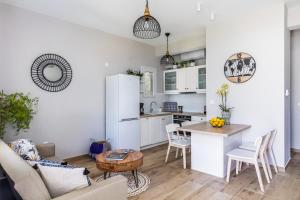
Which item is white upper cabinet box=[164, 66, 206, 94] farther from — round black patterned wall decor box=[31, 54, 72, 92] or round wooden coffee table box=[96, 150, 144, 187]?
round wooden coffee table box=[96, 150, 144, 187]

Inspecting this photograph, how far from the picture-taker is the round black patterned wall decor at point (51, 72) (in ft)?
11.6

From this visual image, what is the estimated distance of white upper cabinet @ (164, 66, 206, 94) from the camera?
5.15 metres

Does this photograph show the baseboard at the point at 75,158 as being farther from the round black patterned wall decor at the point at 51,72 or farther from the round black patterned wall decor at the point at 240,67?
the round black patterned wall decor at the point at 240,67

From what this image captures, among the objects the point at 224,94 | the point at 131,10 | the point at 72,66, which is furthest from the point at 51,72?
the point at 224,94

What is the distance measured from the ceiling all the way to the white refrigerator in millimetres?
1230

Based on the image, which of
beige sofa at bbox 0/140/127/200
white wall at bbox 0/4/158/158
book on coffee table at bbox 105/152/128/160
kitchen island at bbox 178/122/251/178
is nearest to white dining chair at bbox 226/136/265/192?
kitchen island at bbox 178/122/251/178

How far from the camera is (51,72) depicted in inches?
146

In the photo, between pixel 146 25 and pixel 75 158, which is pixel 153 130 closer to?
pixel 75 158

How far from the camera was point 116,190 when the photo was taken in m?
1.59

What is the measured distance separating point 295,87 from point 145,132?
3.77 m

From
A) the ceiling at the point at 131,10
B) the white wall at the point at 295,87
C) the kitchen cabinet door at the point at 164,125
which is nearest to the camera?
the ceiling at the point at 131,10

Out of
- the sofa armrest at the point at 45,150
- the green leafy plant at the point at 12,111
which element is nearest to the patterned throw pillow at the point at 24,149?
the sofa armrest at the point at 45,150

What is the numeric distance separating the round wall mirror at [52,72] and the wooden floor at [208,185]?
189 centimetres

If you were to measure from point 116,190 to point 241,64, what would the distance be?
3.36 meters
